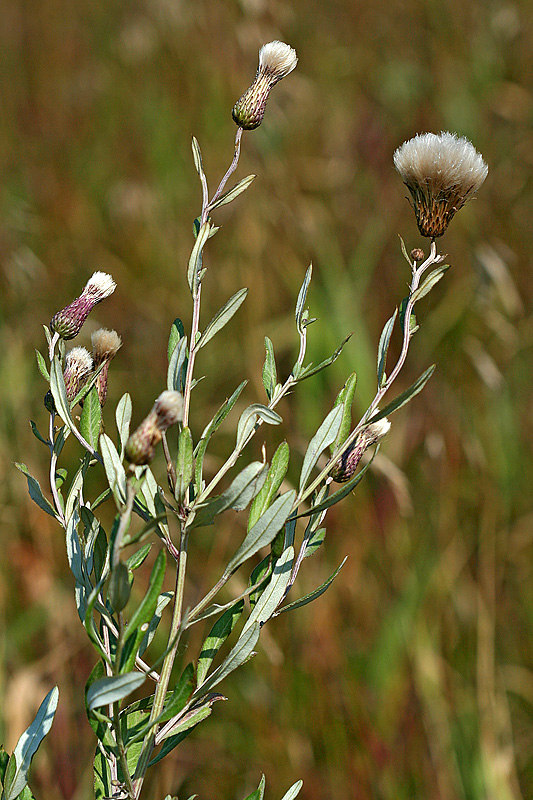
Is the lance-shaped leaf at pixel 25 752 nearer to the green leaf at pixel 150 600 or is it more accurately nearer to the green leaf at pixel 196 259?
the green leaf at pixel 150 600

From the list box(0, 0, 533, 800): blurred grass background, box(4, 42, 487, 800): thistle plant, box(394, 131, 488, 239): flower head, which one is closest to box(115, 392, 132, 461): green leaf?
box(4, 42, 487, 800): thistle plant

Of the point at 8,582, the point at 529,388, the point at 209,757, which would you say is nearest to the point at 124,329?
the point at 8,582

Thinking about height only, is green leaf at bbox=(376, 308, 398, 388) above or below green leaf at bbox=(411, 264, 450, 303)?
below

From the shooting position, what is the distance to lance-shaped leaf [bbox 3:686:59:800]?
432mm

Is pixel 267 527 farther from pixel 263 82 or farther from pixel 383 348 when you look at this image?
pixel 263 82

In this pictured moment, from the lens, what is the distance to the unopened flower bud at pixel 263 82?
505mm

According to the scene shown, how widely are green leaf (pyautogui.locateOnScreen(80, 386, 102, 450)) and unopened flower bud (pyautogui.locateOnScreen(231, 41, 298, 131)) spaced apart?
0.70ft

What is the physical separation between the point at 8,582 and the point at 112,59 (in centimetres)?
264

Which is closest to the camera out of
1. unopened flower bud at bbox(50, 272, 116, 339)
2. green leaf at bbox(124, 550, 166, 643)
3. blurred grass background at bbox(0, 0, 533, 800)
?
green leaf at bbox(124, 550, 166, 643)

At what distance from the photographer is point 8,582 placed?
1424 millimetres

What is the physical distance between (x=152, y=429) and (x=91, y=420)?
119 mm

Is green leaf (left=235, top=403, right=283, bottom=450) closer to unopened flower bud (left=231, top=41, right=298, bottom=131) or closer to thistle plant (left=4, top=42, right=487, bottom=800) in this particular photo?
thistle plant (left=4, top=42, right=487, bottom=800)

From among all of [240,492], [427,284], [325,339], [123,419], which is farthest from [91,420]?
[325,339]

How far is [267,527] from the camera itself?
42cm
